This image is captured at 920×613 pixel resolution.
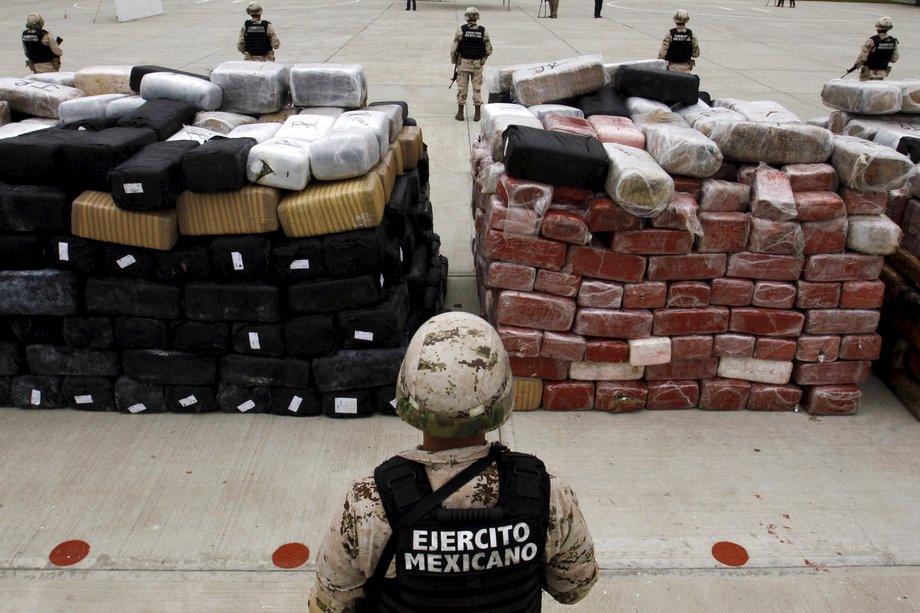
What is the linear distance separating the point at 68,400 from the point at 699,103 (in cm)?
561

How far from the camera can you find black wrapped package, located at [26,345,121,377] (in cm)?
502

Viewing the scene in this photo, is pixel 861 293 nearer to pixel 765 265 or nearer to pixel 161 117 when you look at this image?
pixel 765 265

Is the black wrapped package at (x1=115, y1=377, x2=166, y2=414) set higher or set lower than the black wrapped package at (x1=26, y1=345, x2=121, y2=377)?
lower

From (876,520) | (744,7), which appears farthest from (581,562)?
(744,7)

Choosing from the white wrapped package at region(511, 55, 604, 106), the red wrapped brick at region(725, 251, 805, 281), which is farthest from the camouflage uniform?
the white wrapped package at region(511, 55, 604, 106)

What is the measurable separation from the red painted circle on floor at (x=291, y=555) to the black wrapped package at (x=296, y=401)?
1.25 metres

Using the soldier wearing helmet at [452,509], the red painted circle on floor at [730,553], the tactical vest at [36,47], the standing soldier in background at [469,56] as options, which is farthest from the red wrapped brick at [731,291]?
the tactical vest at [36,47]

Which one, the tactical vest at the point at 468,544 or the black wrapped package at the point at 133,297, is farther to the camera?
the black wrapped package at the point at 133,297

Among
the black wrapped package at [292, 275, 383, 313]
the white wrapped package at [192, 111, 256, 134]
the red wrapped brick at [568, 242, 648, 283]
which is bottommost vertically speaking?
the black wrapped package at [292, 275, 383, 313]

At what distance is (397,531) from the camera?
1.93 metres

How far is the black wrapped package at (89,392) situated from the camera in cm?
507

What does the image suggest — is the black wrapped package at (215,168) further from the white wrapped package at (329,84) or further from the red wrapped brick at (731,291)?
the red wrapped brick at (731,291)

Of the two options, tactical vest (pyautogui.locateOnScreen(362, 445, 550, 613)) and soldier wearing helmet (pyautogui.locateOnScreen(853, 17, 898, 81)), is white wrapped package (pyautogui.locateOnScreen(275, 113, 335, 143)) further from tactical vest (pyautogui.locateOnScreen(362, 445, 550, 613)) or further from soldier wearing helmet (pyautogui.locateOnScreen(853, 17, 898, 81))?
soldier wearing helmet (pyautogui.locateOnScreen(853, 17, 898, 81))

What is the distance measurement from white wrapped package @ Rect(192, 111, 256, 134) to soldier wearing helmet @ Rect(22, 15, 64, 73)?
7.45 metres
